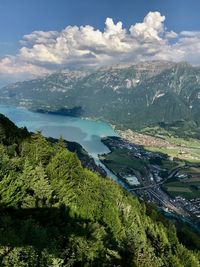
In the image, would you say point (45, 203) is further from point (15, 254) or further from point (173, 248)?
point (173, 248)

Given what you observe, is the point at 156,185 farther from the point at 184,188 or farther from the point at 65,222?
the point at 65,222

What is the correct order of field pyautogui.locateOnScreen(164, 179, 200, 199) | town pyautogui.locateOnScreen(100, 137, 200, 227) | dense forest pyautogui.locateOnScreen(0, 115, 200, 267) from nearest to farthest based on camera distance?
1. dense forest pyautogui.locateOnScreen(0, 115, 200, 267)
2. town pyautogui.locateOnScreen(100, 137, 200, 227)
3. field pyautogui.locateOnScreen(164, 179, 200, 199)

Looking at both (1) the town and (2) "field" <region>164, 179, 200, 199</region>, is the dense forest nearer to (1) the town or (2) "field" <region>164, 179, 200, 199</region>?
(1) the town

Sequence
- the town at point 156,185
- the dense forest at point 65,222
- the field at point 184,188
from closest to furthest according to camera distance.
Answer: the dense forest at point 65,222 → the town at point 156,185 → the field at point 184,188

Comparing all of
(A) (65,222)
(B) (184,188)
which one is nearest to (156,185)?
(B) (184,188)

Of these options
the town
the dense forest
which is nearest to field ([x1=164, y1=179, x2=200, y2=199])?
the town

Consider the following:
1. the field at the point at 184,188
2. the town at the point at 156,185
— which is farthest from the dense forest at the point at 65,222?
the field at the point at 184,188

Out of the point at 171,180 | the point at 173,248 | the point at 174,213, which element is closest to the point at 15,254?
the point at 173,248

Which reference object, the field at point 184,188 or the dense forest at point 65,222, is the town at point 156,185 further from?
the dense forest at point 65,222
